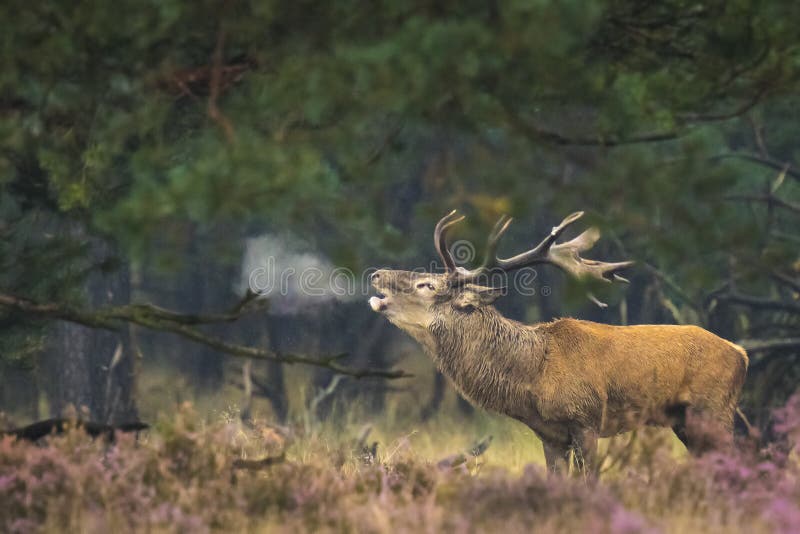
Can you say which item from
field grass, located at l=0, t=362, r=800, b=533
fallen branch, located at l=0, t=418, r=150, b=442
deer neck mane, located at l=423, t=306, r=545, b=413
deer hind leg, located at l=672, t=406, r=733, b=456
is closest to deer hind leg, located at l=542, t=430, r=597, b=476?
deer neck mane, located at l=423, t=306, r=545, b=413

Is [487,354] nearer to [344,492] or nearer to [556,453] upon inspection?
[556,453]

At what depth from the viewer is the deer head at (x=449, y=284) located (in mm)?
9664

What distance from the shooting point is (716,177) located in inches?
242

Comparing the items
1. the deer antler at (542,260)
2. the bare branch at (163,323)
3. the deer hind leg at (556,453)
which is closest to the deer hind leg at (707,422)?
the deer hind leg at (556,453)

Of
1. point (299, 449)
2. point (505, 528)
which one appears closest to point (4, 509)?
point (505, 528)

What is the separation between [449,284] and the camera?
9.74m

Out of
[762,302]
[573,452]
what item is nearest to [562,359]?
[573,452]

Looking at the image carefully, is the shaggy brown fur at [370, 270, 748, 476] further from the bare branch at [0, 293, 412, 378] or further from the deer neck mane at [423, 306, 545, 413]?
the bare branch at [0, 293, 412, 378]

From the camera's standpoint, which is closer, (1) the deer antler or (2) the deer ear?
(1) the deer antler

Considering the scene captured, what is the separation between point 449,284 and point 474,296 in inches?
8.6

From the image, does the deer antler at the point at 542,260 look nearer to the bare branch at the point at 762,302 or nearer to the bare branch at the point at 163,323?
the bare branch at the point at 163,323

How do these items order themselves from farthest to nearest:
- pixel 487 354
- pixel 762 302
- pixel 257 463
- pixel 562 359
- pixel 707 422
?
pixel 762 302 → pixel 487 354 → pixel 562 359 → pixel 707 422 → pixel 257 463

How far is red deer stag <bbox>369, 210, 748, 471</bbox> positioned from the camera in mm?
9188

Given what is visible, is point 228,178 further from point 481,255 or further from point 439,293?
point 439,293
